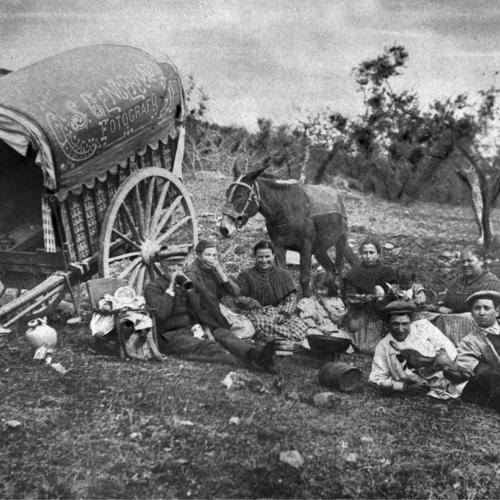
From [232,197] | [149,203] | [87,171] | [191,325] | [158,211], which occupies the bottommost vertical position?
[191,325]

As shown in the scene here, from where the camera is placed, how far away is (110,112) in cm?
454

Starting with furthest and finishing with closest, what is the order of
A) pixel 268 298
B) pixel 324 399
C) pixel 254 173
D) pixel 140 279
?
pixel 140 279, pixel 254 173, pixel 268 298, pixel 324 399

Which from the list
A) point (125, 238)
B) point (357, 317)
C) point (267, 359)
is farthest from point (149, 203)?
point (357, 317)

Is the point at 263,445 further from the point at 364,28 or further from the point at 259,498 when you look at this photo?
the point at 364,28

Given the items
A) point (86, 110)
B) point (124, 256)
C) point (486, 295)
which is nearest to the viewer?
point (486, 295)

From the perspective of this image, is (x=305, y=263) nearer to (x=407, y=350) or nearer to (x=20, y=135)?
(x=407, y=350)

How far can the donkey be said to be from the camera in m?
4.88

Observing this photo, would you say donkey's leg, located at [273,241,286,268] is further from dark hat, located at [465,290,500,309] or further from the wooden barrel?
dark hat, located at [465,290,500,309]

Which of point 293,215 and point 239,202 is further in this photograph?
point 293,215

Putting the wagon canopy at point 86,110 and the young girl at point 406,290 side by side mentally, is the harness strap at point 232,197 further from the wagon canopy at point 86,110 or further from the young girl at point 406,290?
the young girl at point 406,290

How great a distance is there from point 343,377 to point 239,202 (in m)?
1.85

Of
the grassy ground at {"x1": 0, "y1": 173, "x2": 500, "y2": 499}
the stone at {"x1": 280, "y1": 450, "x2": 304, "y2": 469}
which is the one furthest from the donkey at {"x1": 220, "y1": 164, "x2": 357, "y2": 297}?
the stone at {"x1": 280, "y1": 450, "x2": 304, "y2": 469}

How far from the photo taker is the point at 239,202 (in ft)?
16.0

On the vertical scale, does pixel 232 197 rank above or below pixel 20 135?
below
